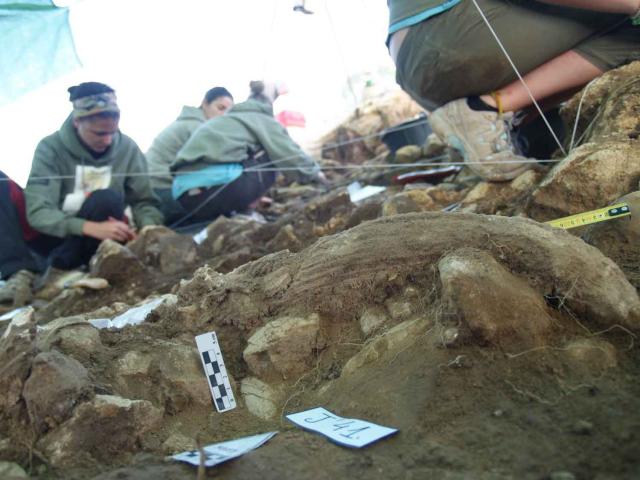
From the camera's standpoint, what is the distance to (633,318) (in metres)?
1.22

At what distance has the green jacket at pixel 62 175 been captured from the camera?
3639mm

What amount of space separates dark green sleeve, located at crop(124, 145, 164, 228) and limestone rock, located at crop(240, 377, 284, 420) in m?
2.99

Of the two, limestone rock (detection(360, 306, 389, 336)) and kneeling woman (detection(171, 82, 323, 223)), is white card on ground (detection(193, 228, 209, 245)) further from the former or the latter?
limestone rock (detection(360, 306, 389, 336))

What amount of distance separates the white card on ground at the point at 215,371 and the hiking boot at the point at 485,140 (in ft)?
5.62

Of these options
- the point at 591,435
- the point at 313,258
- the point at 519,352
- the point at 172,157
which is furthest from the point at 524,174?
the point at 172,157

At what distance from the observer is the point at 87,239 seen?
3.71m

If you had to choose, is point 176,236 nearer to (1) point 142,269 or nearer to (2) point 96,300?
(1) point 142,269

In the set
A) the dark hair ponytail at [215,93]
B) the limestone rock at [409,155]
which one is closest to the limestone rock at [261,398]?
the limestone rock at [409,155]

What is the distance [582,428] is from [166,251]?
2873 mm

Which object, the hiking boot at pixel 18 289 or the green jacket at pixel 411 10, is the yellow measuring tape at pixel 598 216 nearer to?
the green jacket at pixel 411 10

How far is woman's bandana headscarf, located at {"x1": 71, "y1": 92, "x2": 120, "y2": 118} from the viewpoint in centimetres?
361

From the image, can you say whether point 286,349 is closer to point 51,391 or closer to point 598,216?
point 51,391

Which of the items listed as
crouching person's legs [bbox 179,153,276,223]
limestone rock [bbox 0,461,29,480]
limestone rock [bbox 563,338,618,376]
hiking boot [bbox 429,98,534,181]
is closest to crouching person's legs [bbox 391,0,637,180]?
hiking boot [bbox 429,98,534,181]

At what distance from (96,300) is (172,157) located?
2.59 metres
